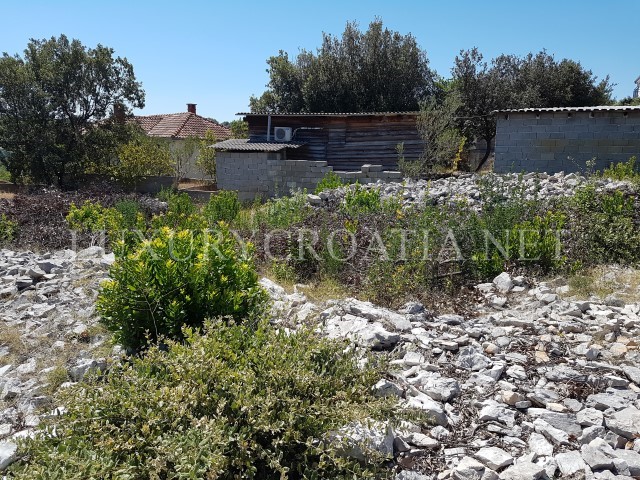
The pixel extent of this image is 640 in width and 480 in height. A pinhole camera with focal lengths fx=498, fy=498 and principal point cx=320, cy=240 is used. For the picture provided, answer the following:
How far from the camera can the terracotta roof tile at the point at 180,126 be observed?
71.1 feet

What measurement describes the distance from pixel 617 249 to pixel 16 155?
16.5 metres

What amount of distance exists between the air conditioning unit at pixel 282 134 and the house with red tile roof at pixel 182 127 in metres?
4.36

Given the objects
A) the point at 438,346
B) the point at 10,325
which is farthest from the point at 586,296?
the point at 10,325

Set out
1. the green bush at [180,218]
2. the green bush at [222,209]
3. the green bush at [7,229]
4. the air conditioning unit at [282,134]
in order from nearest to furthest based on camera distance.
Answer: the green bush at [180,218]
the green bush at [7,229]
the green bush at [222,209]
the air conditioning unit at [282,134]

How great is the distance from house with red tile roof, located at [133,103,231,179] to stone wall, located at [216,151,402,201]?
677 cm

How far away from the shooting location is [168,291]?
10.1 ft

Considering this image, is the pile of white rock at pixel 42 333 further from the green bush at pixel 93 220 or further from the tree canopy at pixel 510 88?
the tree canopy at pixel 510 88

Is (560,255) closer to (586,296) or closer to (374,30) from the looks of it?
(586,296)

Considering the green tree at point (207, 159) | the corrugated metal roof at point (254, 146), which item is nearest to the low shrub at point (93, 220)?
the corrugated metal roof at point (254, 146)

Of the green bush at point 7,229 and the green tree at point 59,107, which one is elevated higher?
the green tree at point 59,107

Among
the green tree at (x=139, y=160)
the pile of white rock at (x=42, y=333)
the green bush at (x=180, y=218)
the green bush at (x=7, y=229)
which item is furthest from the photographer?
the green tree at (x=139, y=160)

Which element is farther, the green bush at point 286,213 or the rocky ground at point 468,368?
the green bush at point 286,213

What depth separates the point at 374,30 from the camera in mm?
21422

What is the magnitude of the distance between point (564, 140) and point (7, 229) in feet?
33.9
